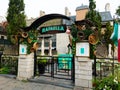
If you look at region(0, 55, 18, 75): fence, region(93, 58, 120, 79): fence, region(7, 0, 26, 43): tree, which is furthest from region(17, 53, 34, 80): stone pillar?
region(7, 0, 26, 43): tree

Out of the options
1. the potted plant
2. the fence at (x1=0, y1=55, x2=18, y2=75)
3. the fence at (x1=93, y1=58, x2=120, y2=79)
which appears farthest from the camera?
the fence at (x1=0, y1=55, x2=18, y2=75)

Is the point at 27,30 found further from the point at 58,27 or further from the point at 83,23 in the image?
the point at 83,23

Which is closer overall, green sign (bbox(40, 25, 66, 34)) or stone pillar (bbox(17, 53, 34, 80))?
green sign (bbox(40, 25, 66, 34))

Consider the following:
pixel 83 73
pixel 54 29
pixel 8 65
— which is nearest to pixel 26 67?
pixel 54 29

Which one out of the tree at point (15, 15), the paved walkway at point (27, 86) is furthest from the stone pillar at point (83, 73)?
the tree at point (15, 15)

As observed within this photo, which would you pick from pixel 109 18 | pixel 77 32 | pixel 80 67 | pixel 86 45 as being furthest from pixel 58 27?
pixel 109 18

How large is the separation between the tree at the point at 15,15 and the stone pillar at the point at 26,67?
1160 centimetres

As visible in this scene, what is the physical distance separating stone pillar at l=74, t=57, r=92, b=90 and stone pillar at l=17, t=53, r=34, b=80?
275 cm

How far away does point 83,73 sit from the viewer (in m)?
5.91

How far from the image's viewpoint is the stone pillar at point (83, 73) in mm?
5805

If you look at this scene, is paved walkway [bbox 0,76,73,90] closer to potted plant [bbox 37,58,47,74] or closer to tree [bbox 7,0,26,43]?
potted plant [bbox 37,58,47,74]

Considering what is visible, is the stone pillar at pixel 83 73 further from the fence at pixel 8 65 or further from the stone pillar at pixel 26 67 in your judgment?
the fence at pixel 8 65

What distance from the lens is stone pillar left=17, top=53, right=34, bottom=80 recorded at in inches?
299

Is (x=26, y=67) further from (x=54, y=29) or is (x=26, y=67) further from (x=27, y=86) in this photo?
(x=54, y=29)
